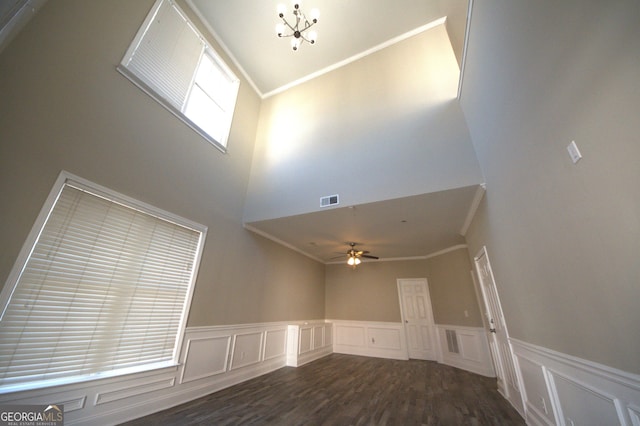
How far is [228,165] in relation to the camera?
4570 mm

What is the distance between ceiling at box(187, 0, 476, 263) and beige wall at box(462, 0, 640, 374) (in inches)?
52.4

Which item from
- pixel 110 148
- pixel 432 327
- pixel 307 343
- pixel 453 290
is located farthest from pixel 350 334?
pixel 110 148

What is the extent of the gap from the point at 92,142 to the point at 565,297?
192 inches

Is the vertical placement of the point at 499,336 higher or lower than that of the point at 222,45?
lower

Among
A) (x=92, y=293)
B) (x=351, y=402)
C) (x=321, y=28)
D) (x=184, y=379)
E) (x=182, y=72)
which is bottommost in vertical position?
(x=351, y=402)

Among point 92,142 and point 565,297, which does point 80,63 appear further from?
point 565,297

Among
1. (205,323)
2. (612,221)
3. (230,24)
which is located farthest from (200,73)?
(612,221)

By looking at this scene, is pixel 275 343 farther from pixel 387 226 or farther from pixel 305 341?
pixel 387 226

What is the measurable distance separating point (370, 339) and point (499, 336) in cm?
382

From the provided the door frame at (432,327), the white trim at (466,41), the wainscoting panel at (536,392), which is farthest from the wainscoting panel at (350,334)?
the white trim at (466,41)

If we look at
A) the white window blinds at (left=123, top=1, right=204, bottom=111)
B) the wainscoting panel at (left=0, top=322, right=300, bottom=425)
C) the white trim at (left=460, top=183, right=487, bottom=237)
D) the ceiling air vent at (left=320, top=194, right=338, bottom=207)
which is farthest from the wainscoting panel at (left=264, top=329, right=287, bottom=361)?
the white window blinds at (left=123, top=1, right=204, bottom=111)

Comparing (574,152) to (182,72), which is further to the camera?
(182,72)

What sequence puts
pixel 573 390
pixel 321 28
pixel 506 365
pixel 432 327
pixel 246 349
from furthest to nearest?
pixel 432 327 < pixel 321 28 < pixel 246 349 < pixel 506 365 < pixel 573 390

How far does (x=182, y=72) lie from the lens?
3.96m
